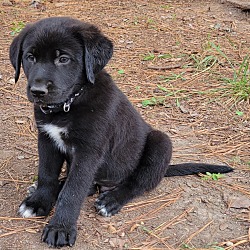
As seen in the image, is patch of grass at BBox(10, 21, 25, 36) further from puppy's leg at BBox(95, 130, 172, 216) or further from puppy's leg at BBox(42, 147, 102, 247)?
puppy's leg at BBox(42, 147, 102, 247)

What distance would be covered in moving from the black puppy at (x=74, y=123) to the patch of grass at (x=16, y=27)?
12.7 ft

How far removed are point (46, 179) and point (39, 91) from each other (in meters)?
0.74

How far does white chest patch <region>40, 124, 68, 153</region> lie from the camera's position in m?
3.34

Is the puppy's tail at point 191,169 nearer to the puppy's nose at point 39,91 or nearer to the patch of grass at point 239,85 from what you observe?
the puppy's nose at point 39,91

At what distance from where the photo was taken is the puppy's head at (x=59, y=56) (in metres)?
3.15

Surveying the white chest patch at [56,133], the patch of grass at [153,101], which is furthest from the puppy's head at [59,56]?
the patch of grass at [153,101]

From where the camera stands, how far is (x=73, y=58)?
3244 mm

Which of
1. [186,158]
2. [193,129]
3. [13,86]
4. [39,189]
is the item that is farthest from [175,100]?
[39,189]

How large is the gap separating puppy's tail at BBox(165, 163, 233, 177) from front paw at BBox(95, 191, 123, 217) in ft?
1.93

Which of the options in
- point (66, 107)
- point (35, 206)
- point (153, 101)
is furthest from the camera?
point (153, 101)

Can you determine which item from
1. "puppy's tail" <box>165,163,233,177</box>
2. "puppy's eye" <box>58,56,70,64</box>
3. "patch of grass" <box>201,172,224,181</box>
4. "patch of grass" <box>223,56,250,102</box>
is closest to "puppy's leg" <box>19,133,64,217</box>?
"puppy's eye" <box>58,56,70,64</box>

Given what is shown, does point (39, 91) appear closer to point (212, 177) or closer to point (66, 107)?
point (66, 107)

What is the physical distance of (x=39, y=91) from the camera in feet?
10.2

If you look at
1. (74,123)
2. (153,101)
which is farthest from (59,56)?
(153,101)
